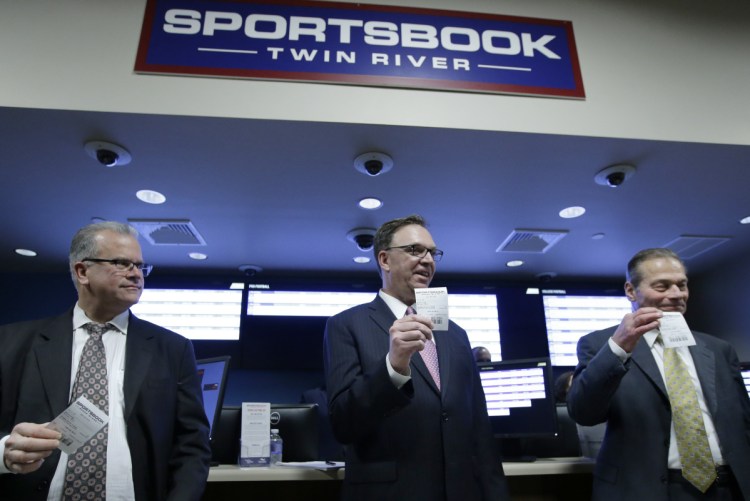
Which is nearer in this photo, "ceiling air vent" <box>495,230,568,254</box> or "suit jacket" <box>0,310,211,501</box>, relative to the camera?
"suit jacket" <box>0,310,211,501</box>

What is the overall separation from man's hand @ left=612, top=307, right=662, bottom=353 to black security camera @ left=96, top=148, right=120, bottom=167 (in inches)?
107

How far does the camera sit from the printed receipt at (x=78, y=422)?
1241mm

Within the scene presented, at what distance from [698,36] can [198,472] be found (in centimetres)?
362

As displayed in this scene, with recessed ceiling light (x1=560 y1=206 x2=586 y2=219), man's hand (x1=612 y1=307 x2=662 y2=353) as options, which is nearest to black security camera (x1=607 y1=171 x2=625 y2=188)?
recessed ceiling light (x1=560 y1=206 x2=586 y2=219)

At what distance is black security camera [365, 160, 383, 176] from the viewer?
301 centimetres

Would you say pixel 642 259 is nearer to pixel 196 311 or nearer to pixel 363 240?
pixel 363 240

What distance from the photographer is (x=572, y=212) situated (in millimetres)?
3826

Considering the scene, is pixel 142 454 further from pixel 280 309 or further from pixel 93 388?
pixel 280 309

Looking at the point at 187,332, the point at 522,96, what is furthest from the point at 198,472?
the point at 187,332

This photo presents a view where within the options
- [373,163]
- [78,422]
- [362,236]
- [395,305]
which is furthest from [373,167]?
[78,422]

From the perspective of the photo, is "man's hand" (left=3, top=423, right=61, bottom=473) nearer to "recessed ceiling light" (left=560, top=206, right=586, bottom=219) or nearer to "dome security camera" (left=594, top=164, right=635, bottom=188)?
"dome security camera" (left=594, top=164, right=635, bottom=188)

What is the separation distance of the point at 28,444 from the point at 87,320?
521mm

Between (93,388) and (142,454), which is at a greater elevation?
(93,388)

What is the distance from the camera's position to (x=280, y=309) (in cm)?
490
